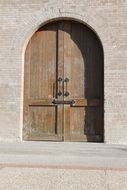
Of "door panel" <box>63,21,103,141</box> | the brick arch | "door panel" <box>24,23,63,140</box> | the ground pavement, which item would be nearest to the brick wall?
the brick arch

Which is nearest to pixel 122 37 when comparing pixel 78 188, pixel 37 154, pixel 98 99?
pixel 98 99

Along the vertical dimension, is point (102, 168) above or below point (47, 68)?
below

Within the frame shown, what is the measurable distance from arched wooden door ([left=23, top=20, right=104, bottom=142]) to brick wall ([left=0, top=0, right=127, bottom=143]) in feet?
1.03

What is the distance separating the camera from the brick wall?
952 centimetres

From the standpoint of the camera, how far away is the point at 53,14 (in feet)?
33.1

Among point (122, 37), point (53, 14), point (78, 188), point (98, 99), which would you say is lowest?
point (78, 188)

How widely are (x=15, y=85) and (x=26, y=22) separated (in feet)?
5.34

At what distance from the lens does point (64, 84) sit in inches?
398

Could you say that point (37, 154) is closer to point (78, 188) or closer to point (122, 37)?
point (78, 188)

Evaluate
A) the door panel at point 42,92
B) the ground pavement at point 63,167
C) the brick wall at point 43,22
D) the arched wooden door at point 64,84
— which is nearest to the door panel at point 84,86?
the arched wooden door at point 64,84

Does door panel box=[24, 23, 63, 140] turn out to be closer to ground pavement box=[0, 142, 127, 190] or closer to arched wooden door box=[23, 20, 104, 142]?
arched wooden door box=[23, 20, 104, 142]

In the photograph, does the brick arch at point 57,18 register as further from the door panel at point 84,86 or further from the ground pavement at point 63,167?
the ground pavement at point 63,167

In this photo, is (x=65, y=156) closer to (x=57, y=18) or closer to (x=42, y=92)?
(x=42, y=92)

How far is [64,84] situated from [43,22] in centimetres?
165
